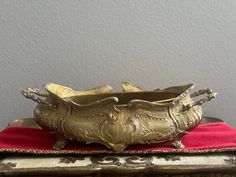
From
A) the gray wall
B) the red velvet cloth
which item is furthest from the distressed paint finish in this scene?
the gray wall

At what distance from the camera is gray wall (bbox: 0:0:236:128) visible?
103cm

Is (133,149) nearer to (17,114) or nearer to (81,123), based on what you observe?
(81,123)

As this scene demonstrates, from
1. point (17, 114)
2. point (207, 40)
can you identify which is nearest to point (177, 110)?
point (207, 40)

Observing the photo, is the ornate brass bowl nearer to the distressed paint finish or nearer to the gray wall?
the distressed paint finish

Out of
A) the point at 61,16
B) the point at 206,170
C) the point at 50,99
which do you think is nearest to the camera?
the point at 206,170

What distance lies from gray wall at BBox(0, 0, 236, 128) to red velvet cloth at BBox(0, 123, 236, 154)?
0.19 metres

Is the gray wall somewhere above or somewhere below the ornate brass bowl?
above

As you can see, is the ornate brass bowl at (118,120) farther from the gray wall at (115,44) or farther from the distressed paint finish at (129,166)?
the gray wall at (115,44)

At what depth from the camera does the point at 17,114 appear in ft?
3.52

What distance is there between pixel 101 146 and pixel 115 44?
35 centimetres

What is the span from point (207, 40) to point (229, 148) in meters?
0.37

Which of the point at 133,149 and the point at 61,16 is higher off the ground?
the point at 61,16

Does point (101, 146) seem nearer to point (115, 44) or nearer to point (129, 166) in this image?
point (129, 166)

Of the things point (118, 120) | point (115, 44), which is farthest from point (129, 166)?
point (115, 44)
